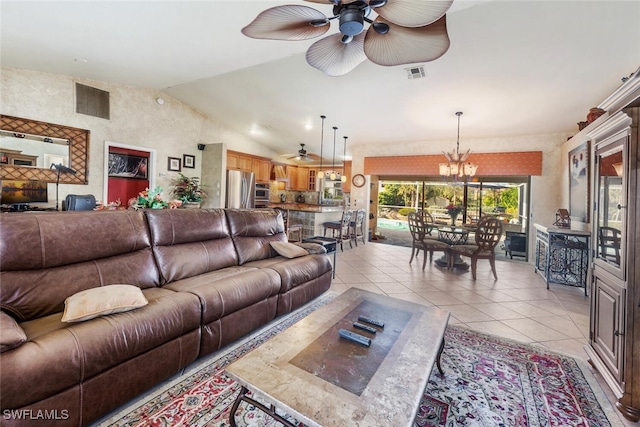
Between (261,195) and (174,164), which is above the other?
(174,164)

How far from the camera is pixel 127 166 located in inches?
222

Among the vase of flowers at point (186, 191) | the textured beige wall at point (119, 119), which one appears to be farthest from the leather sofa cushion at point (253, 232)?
the textured beige wall at point (119, 119)

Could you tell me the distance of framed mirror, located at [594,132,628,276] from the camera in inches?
63.9

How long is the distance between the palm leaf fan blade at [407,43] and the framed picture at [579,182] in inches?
144

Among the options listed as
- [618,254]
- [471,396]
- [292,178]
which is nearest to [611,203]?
[618,254]

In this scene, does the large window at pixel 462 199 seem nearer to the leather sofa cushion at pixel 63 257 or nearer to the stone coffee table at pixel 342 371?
the stone coffee table at pixel 342 371

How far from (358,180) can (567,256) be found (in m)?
4.58

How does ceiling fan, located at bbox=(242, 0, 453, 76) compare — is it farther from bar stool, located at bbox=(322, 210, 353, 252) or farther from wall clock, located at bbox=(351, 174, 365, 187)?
wall clock, located at bbox=(351, 174, 365, 187)

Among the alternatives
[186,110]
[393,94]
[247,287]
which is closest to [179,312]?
[247,287]

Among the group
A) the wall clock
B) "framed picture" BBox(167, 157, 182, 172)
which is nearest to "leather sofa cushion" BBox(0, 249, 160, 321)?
"framed picture" BBox(167, 157, 182, 172)

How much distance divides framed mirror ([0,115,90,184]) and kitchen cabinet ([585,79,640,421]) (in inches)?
Result: 265

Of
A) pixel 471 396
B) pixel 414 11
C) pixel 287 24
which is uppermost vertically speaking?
pixel 287 24

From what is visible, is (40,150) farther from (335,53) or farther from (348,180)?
(348,180)

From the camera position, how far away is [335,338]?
1.50 metres
